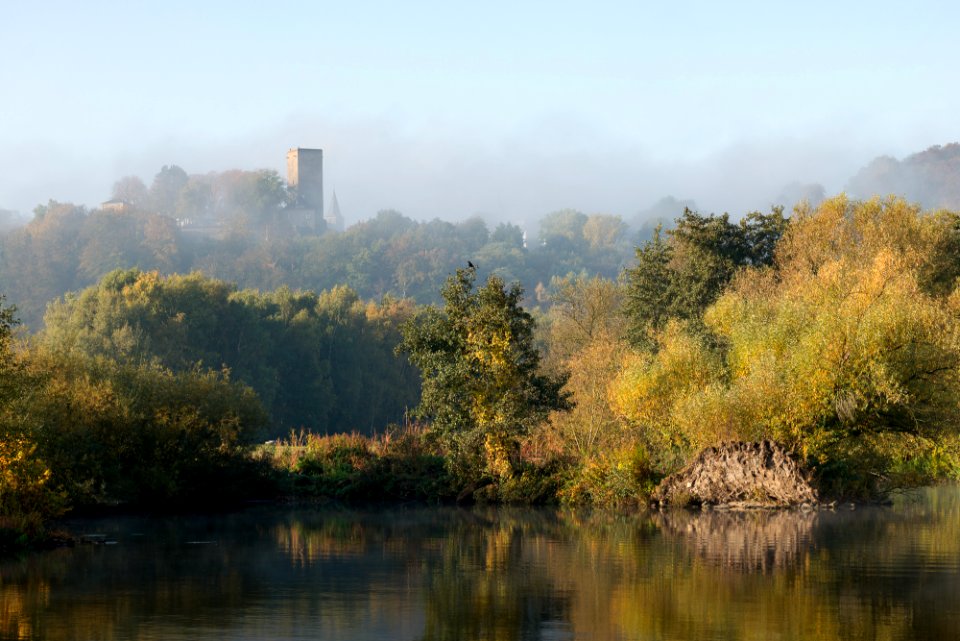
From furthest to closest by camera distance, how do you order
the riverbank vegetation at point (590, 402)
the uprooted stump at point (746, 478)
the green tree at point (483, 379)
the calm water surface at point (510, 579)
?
the green tree at point (483, 379) < the uprooted stump at point (746, 478) < the riverbank vegetation at point (590, 402) < the calm water surface at point (510, 579)

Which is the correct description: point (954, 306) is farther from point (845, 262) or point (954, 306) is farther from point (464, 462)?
point (464, 462)

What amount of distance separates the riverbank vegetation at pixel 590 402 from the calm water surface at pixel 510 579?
2560 mm

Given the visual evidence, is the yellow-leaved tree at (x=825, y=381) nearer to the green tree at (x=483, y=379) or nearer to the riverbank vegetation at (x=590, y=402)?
the riverbank vegetation at (x=590, y=402)

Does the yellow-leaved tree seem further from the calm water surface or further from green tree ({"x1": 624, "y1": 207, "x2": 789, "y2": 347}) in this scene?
green tree ({"x1": 624, "y1": 207, "x2": 789, "y2": 347})

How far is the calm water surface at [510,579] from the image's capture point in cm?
1925

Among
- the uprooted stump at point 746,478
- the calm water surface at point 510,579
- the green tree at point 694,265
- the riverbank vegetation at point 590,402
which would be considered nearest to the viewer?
the calm water surface at point 510,579

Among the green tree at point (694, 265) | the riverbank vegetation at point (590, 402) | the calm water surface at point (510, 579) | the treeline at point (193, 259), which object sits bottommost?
the calm water surface at point (510, 579)

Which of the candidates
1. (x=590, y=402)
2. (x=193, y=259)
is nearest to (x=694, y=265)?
(x=590, y=402)

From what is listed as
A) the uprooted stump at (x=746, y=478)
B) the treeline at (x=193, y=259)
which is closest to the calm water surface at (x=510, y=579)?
the uprooted stump at (x=746, y=478)

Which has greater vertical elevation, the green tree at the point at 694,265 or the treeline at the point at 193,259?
the treeline at the point at 193,259

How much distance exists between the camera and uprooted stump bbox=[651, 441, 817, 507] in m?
37.5

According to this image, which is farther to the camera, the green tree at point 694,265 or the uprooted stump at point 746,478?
the green tree at point 694,265

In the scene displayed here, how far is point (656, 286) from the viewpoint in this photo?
201ft

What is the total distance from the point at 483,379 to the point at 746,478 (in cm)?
972
